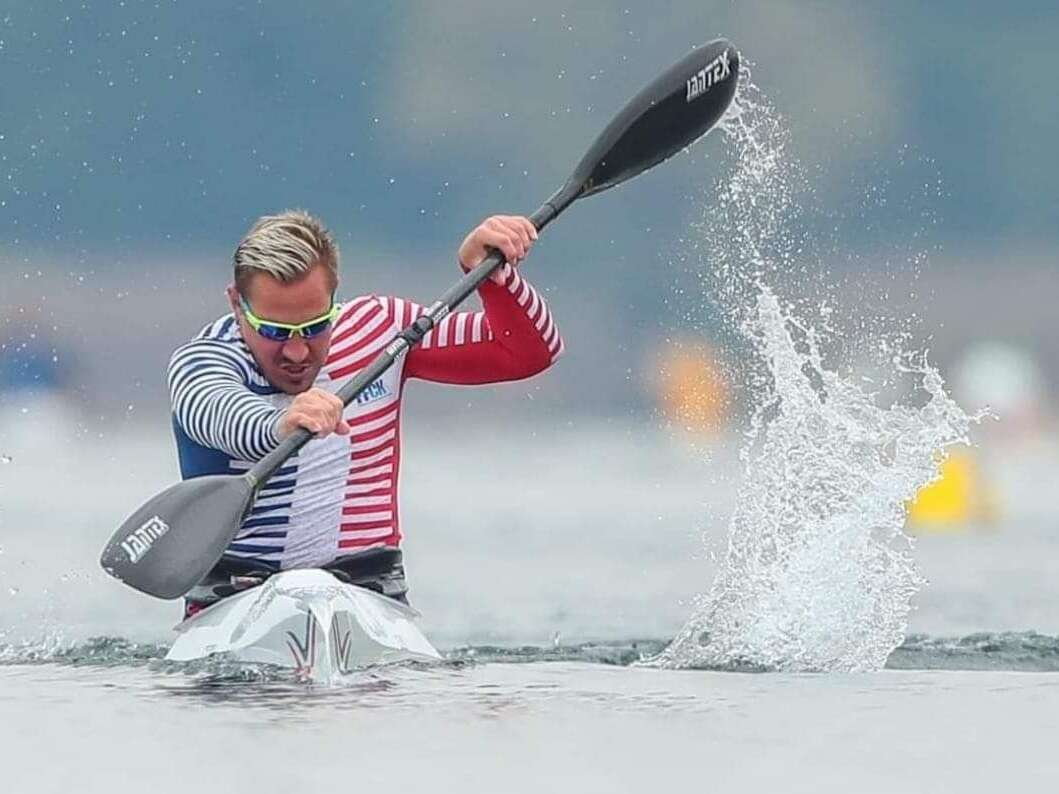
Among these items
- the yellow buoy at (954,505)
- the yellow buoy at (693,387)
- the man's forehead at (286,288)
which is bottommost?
the man's forehead at (286,288)

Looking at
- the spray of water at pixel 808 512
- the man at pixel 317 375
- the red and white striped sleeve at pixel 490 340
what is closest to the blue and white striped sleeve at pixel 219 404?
the man at pixel 317 375

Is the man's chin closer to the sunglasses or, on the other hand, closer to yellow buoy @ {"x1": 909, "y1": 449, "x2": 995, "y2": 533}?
the sunglasses

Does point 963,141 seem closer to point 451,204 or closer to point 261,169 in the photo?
point 451,204

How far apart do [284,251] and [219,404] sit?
0.29 m

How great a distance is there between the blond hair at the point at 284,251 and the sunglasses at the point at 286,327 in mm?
45

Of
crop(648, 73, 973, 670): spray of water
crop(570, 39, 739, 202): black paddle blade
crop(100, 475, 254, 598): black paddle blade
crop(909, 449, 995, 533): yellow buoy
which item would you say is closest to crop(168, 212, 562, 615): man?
crop(100, 475, 254, 598): black paddle blade

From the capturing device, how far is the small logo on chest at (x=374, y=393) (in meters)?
4.32

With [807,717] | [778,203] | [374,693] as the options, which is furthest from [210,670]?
[778,203]

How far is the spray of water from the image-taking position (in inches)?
188

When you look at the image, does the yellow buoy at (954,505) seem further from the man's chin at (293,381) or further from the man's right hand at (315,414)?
the man's right hand at (315,414)

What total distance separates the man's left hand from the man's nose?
37cm

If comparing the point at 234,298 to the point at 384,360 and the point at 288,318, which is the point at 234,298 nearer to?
the point at 288,318

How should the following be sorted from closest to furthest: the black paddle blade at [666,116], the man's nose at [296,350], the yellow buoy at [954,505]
→ the man's nose at [296,350]
the black paddle blade at [666,116]
the yellow buoy at [954,505]

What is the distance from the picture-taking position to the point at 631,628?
6031mm
